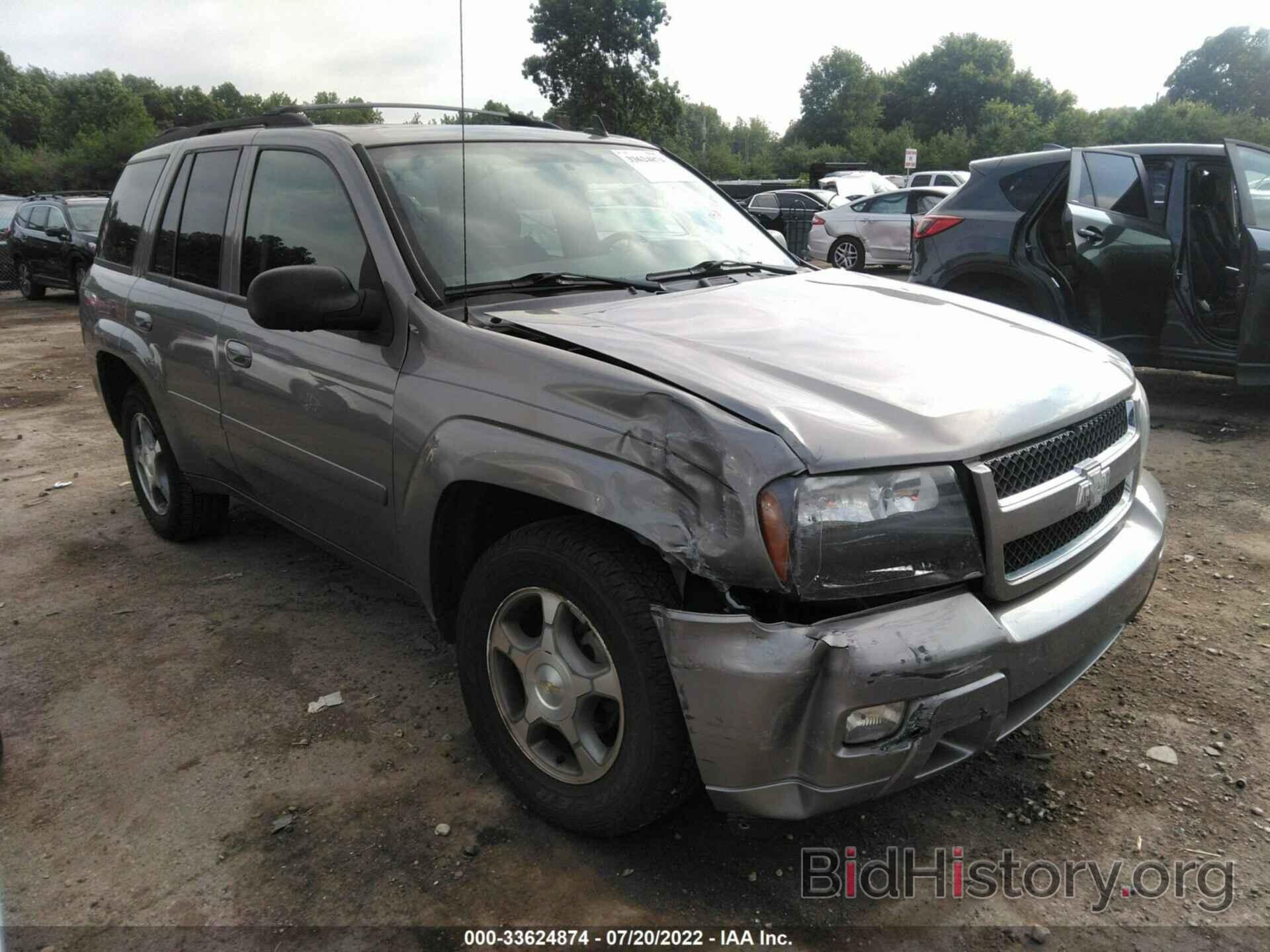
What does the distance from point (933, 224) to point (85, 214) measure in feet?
44.2

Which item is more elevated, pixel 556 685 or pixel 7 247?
pixel 7 247

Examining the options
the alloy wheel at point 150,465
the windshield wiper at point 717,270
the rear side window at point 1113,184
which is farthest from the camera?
the rear side window at point 1113,184

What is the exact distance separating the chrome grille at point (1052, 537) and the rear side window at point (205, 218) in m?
2.95

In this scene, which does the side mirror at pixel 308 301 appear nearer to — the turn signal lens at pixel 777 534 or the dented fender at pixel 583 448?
the dented fender at pixel 583 448

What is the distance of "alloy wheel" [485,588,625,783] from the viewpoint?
2.28 m

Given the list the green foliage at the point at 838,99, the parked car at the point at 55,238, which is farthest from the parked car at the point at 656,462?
the green foliage at the point at 838,99

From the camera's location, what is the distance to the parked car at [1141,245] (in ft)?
19.9

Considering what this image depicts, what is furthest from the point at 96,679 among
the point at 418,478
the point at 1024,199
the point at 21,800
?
the point at 1024,199

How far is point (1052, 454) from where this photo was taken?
227 centimetres

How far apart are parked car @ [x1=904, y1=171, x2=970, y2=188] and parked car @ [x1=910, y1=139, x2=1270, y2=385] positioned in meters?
17.7

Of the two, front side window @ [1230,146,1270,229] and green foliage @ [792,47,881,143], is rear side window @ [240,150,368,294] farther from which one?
green foliage @ [792,47,881,143]

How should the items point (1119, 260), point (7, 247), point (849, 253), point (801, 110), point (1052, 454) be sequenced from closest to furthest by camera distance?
point (1052, 454)
point (1119, 260)
point (849, 253)
point (7, 247)
point (801, 110)

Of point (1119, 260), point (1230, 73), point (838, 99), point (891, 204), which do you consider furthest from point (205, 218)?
point (1230, 73)

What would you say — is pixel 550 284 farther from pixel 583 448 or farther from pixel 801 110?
pixel 801 110
